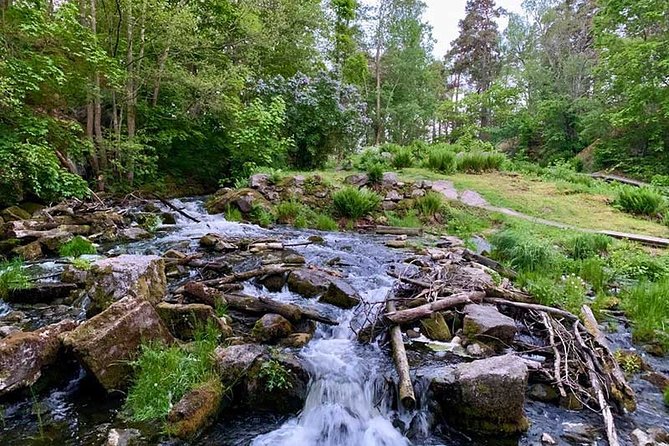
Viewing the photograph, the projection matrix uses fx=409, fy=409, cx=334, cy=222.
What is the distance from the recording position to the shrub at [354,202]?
10039 millimetres

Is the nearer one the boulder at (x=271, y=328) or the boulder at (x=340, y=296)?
the boulder at (x=271, y=328)

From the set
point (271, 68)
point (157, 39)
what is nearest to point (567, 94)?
point (271, 68)

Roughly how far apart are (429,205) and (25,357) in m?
8.61

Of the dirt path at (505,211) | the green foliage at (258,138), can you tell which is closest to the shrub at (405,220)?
the dirt path at (505,211)

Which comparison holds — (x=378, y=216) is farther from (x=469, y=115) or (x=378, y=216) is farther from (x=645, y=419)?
(x=469, y=115)

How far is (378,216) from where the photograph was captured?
1009 cm

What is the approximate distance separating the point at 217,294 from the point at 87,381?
1468 millimetres

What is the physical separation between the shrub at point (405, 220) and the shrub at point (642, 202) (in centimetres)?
514

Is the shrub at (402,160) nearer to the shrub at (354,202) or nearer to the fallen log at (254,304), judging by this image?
the shrub at (354,202)

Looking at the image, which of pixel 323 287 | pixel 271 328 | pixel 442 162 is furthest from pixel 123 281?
pixel 442 162

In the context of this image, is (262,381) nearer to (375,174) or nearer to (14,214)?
(14,214)

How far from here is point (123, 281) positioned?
13.4ft

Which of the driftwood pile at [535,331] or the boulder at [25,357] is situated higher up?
the boulder at [25,357]

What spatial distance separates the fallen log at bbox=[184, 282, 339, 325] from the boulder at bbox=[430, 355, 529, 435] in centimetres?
150
